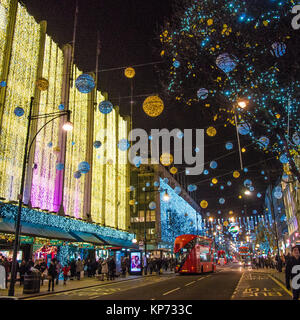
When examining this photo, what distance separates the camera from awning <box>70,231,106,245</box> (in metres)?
30.6

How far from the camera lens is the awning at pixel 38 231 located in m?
21.7

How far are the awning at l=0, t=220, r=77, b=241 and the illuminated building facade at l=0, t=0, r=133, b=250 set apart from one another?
1799 mm

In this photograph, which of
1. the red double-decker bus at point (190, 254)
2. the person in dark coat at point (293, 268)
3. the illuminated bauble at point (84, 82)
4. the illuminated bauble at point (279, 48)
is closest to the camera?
the person in dark coat at point (293, 268)

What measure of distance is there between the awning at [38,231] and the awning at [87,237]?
3.29ft

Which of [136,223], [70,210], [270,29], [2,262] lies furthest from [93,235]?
[136,223]

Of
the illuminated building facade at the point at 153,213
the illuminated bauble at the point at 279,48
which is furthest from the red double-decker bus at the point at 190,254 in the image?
the illuminated building facade at the point at 153,213

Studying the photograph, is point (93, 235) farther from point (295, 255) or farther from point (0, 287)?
point (295, 255)

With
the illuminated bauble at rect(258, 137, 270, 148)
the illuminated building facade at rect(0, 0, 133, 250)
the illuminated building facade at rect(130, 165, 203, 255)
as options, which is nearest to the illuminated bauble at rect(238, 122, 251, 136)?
the illuminated bauble at rect(258, 137, 270, 148)

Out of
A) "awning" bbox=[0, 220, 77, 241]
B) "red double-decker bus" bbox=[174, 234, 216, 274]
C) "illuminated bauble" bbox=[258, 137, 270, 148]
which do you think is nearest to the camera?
"illuminated bauble" bbox=[258, 137, 270, 148]

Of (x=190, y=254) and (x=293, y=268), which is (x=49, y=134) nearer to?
(x=190, y=254)

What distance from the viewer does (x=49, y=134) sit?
29812mm

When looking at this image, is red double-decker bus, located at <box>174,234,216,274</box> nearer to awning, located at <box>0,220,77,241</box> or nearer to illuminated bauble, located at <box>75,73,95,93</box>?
awning, located at <box>0,220,77,241</box>

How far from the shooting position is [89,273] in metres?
30.7

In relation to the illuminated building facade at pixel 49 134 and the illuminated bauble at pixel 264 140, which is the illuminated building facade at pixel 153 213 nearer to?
the illuminated building facade at pixel 49 134
